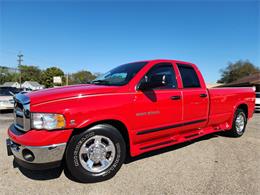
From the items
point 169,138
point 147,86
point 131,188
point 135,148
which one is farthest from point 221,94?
point 131,188

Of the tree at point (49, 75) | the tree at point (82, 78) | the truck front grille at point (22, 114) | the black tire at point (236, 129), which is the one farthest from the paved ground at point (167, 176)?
the tree at point (49, 75)

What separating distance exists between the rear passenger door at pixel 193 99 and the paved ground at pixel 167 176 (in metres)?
0.64

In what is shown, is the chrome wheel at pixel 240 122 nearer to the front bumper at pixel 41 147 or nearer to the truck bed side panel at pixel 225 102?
the truck bed side panel at pixel 225 102

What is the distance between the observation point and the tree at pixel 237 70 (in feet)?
181

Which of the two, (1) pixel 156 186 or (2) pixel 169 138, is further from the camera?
(2) pixel 169 138

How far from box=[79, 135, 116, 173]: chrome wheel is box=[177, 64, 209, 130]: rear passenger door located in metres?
1.71

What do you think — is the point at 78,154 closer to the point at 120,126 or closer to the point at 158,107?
the point at 120,126

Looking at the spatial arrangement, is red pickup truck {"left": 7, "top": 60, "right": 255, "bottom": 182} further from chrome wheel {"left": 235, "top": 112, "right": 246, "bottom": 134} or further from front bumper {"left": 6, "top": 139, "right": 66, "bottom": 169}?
chrome wheel {"left": 235, "top": 112, "right": 246, "bottom": 134}

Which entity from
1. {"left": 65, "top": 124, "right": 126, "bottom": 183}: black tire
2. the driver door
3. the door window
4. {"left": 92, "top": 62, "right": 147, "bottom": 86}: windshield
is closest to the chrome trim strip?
{"left": 65, "top": 124, "right": 126, "bottom": 183}: black tire

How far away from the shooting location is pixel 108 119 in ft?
9.45

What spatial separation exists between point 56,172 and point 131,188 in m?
1.31

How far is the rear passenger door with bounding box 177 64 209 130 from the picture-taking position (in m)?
3.92

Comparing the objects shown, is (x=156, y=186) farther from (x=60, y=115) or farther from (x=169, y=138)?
(x=60, y=115)

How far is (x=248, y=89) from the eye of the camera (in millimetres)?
5637
